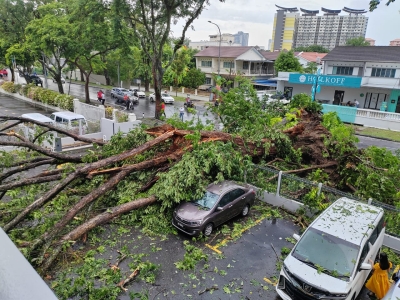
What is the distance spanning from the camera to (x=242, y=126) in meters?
14.1

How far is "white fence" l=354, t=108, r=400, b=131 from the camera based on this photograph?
26688mm

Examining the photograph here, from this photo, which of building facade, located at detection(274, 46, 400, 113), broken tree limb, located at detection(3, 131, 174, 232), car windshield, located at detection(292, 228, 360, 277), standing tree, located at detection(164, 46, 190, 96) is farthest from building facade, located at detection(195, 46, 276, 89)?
car windshield, located at detection(292, 228, 360, 277)

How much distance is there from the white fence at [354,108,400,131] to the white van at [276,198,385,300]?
23.2m

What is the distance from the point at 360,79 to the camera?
32.1 meters

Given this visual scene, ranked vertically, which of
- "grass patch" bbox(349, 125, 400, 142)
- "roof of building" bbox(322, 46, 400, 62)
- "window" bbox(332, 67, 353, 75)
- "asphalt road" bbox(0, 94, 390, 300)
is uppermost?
"roof of building" bbox(322, 46, 400, 62)

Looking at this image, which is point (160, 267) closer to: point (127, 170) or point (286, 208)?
point (127, 170)

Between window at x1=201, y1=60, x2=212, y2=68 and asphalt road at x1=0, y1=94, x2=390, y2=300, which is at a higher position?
window at x1=201, y1=60, x2=212, y2=68

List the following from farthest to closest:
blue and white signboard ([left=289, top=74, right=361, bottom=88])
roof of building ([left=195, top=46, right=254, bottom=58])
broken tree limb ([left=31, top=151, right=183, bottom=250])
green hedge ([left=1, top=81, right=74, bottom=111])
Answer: roof of building ([left=195, top=46, right=254, bottom=58])
blue and white signboard ([left=289, top=74, right=361, bottom=88])
green hedge ([left=1, top=81, right=74, bottom=111])
broken tree limb ([left=31, top=151, right=183, bottom=250])

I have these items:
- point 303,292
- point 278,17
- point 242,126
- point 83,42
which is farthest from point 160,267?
point 278,17

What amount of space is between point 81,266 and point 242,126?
9.14 metres

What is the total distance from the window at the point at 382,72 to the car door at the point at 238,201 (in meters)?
31.4

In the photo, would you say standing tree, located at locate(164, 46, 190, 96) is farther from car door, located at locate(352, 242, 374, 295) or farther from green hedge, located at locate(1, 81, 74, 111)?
car door, located at locate(352, 242, 374, 295)

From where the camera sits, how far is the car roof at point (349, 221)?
690cm

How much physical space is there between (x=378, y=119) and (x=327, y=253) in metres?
25.2
